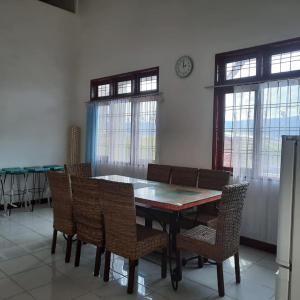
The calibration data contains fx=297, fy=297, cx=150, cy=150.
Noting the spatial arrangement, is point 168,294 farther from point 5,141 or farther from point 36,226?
point 5,141

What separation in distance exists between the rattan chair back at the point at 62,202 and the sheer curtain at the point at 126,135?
1922 mm

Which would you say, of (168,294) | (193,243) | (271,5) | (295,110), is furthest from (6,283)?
(271,5)

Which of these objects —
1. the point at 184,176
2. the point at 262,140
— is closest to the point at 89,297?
the point at 184,176

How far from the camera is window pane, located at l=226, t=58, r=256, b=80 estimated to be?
12.4 feet

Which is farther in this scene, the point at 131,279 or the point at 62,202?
the point at 62,202

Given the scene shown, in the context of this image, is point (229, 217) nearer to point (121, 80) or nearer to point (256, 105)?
point (256, 105)

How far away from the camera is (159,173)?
14.0 feet

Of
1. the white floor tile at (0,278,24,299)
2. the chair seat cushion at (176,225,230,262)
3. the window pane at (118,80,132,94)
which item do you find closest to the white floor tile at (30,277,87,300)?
the white floor tile at (0,278,24,299)

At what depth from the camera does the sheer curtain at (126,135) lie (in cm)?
484

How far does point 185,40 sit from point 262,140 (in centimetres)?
191

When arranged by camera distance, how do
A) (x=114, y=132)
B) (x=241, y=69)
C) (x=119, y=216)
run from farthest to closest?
(x=114, y=132)
(x=241, y=69)
(x=119, y=216)

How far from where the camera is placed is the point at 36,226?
439 centimetres

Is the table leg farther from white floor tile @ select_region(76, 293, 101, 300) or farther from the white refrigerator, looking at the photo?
the white refrigerator

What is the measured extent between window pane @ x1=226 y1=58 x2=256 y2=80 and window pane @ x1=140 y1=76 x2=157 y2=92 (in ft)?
4.39
